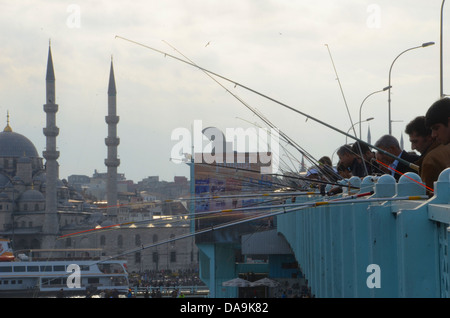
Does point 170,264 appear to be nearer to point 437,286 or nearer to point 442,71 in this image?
point 442,71

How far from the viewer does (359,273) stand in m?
4.80

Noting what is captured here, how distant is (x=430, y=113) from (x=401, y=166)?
2054 mm

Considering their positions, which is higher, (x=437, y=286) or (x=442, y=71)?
(x=442, y=71)

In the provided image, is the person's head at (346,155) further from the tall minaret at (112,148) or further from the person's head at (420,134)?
the tall minaret at (112,148)

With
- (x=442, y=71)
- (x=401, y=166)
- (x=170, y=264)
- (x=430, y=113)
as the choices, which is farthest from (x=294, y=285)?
(x=170, y=264)

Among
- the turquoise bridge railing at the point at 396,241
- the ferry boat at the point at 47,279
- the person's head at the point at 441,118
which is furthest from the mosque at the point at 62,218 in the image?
the person's head at the point at 441,118

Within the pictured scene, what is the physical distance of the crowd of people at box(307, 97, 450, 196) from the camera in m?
3.86

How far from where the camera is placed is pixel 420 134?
519 cm

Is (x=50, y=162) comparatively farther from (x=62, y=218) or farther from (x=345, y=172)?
(x=345, y=172)

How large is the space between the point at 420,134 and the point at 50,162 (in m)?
64.6

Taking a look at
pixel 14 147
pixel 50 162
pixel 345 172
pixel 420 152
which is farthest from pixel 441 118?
pixel 14 147

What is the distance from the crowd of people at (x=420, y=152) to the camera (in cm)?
386

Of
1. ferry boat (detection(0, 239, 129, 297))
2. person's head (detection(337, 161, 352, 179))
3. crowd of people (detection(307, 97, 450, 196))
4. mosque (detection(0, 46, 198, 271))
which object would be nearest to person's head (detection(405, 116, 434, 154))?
crowd of people (detection(307, 97, 450, 196))
